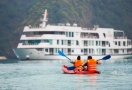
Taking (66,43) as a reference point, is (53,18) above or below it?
above

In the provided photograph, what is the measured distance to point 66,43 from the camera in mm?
128000

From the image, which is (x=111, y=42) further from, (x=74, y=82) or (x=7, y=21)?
(x=74, y=82)

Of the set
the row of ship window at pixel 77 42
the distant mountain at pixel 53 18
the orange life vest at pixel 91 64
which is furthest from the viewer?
the distant mountain at pixel 53 18

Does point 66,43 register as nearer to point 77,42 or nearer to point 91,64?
point 77,42

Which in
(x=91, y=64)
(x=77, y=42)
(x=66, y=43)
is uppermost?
(x=77, y=42)

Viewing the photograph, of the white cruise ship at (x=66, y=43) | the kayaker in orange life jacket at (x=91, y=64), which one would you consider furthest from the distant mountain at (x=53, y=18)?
the kayaker in orange life jacket at (x=91, y=64)

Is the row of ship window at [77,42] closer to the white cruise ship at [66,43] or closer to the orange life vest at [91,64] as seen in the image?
the white cruise ship at [66,43]

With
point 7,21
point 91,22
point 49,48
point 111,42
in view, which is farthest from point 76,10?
point 49,48

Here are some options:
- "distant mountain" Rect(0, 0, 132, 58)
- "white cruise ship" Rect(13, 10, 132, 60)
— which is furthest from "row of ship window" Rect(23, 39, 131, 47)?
"distant mountain" Rect(0, 0, 132, 58)

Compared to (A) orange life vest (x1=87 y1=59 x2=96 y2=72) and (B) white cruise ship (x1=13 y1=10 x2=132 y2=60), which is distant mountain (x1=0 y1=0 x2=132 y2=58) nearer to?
(B) white cruise ship (x1=13 y1=10 x2=132 y2=60)

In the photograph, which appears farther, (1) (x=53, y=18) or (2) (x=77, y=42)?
(1) (x=53, y=18)

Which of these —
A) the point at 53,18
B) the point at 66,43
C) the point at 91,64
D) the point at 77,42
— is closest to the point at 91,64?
the point at 91,64

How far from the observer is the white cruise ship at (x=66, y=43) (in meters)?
124

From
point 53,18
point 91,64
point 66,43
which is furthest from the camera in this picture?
point 53,18
